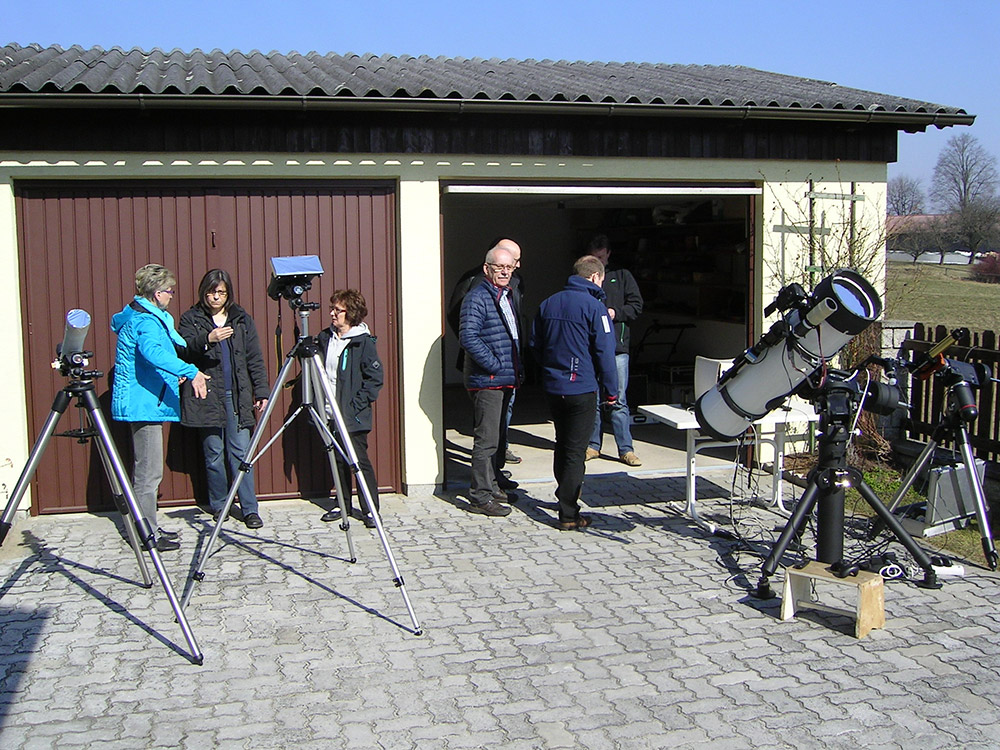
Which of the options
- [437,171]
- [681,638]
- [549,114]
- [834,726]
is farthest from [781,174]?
[834,726]

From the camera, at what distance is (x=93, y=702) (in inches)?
175

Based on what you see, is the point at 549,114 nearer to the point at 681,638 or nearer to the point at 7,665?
the point at 681,638

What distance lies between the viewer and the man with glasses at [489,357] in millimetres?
7191

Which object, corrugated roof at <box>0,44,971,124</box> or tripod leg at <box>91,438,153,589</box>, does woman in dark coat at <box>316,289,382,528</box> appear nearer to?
corrugated roof at <box>0,44,971,124</box>

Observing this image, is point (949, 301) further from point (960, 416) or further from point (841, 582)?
point (841, 582)

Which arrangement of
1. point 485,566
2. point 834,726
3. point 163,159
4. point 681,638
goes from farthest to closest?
point 163,159 → point 485,566 → point 681,638 → point 834,726

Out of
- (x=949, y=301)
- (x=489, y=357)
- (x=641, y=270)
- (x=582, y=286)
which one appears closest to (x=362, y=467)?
(x=489, y=357)

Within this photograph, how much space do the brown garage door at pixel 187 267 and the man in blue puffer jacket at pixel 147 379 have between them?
1126mm

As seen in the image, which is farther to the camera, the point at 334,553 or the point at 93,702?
the point at 334,553

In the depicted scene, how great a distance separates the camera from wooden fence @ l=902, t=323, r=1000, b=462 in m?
7.72

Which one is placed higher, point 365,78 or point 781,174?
point 365,78

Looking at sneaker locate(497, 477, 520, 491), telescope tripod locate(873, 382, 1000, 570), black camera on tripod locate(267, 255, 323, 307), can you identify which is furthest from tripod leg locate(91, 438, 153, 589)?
telescope tripod locate(873, 382, 1000, 570)

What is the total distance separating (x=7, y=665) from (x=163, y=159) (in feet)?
12.6

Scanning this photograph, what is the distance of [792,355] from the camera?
551 cm
